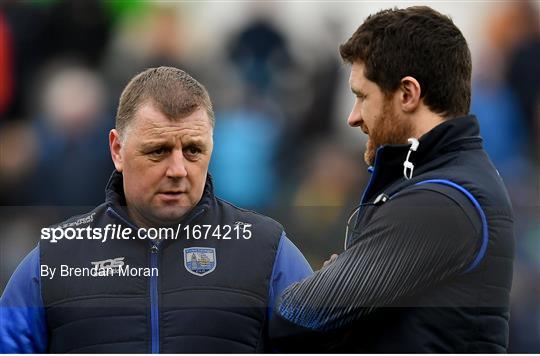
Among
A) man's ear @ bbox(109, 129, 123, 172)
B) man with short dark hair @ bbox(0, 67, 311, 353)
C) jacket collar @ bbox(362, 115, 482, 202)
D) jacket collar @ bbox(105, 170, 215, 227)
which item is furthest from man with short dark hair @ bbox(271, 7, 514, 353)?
man's ear @ bbox(109, 129, 123, 172)

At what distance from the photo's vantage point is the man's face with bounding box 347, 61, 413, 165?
1.57m

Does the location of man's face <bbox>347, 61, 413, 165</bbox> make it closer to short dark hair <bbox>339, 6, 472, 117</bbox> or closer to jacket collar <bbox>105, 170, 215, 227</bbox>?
short dark hair <bbox>339, 6, 472, 117</bbox>

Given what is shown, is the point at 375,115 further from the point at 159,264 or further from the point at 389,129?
the point at 159,264

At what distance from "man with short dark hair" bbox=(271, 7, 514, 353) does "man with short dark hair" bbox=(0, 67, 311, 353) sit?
0.18m

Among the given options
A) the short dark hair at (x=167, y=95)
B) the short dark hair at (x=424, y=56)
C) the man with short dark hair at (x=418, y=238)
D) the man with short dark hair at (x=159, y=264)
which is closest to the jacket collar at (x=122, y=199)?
the man with short dark hair at (x=159, y=264)

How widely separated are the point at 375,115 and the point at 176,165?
446 millimetres

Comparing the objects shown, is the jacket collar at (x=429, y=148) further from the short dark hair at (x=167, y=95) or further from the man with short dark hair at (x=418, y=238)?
the short dark hair at (x=167, y=95)

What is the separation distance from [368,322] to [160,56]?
927 mm

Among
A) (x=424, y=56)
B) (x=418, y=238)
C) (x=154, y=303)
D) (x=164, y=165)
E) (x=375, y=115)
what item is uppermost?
(x=424, y=56)

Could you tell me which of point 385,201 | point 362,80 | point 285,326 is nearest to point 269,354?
point 285,326

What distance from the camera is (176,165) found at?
5.63 ft

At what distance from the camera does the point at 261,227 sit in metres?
1.79

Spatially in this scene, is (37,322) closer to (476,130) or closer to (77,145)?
(77,145)

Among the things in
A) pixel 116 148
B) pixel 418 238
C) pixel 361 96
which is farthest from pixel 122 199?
pixel 418 238
